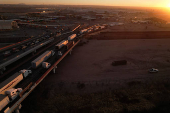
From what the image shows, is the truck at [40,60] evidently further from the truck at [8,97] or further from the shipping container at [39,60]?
the truck at [8,97]

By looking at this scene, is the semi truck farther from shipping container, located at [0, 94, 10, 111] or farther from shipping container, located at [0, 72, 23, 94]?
shipping container, located at [0, 94, 10, 111]

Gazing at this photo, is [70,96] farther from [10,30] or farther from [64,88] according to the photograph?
[10,30]

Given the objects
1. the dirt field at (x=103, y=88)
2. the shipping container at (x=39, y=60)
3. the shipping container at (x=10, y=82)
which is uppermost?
the shipping container at (x=39, y=60)

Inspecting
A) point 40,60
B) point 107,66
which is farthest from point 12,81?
point 107,66

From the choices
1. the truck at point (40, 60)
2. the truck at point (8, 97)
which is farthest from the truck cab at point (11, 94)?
the truck at point (40, 60)

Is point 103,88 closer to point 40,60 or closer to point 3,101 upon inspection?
point 40,60

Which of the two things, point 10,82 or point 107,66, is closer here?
point 10,82

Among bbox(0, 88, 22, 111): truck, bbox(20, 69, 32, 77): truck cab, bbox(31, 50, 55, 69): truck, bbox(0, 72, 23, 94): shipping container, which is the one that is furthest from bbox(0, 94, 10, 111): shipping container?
bbox(31, 50, 55, 69): truck

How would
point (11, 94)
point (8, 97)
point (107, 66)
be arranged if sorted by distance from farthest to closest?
point (107, 66) → point (11, 94) → point (8, 97)

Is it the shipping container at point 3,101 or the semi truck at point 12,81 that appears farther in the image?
the semi truck at point 12,81
